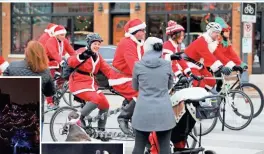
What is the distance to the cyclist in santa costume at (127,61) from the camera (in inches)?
312

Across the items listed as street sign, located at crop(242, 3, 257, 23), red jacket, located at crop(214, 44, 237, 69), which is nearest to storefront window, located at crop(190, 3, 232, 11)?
street sign, located at crop(242, 3, 257, 23)

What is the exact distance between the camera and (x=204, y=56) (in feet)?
33.6

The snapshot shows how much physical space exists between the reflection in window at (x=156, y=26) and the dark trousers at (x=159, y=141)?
18.5m

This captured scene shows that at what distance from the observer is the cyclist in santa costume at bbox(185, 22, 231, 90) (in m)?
10.2

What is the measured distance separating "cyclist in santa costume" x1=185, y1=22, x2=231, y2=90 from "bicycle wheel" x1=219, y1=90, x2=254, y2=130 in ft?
1.28

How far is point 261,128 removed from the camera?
36.0 ft

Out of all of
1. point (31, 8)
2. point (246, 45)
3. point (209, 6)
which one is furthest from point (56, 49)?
point (31, 8)

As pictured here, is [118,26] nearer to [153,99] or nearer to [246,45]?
[246,45]

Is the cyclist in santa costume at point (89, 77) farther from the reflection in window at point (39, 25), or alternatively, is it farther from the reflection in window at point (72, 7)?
the reflection in window at point (39, 25)

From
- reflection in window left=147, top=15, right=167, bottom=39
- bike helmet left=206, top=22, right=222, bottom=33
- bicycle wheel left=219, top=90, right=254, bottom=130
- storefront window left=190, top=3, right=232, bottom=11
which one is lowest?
bicycle wheel left=219, top=90, right=254, bottom=130

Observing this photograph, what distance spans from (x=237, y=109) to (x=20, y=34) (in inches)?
748

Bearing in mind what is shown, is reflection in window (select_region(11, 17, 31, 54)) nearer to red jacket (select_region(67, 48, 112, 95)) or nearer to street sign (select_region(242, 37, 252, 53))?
street sign (select_region(242, 37, 252, 53))

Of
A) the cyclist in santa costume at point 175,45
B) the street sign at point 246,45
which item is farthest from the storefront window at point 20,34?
the cyclist in santa costume at point 175,45

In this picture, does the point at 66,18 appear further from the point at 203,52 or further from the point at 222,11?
the point at 203,52
